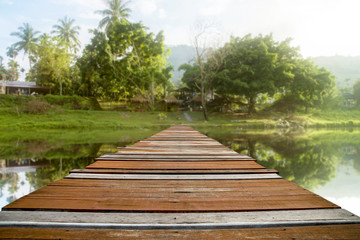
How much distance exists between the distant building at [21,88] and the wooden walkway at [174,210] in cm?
3035

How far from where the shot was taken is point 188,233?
1045 millimetres

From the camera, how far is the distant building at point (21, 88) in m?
27.0

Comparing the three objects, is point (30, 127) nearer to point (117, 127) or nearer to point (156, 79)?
point (117, 127)

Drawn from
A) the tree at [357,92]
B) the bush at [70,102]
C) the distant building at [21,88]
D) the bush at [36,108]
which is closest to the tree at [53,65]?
the distant building at [21,88]

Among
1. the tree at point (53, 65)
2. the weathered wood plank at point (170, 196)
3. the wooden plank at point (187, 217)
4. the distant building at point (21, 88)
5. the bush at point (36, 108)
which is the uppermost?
the tree at point (53, 65)

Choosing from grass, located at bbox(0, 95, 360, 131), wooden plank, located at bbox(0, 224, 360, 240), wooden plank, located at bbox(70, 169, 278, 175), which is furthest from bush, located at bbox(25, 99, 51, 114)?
wooden plank, located at bbox(0, 224, 360, 240)

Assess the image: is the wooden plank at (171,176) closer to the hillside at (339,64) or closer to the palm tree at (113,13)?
the palm tree at (113,13)

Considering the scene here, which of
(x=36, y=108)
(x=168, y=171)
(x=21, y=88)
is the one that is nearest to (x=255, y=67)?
(x=36, y=108)

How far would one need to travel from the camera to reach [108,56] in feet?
67.5

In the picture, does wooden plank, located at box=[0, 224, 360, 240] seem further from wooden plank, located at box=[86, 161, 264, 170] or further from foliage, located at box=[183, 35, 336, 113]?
foliage, located at box=[183, 35, 336, 113]

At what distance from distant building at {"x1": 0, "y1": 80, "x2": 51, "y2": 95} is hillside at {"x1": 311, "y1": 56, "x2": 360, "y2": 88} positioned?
107962 millimetres

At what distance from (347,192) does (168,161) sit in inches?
98.4

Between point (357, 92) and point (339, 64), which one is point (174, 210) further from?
point (339, 64)

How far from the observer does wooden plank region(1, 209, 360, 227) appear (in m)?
1.13
